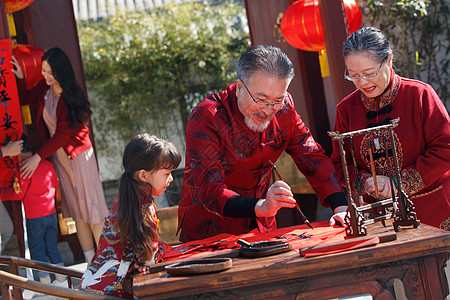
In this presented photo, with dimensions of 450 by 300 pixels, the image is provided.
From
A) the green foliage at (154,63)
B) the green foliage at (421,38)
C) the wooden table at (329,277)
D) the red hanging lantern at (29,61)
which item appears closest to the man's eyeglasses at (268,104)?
the wooden table at (329,277)

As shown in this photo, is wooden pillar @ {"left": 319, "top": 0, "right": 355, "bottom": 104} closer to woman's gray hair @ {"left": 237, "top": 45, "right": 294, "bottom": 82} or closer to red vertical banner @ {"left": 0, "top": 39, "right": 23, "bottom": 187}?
woman's gray hair @ {"left": 237, "top": 45, "right": 294, "bottom": 82}

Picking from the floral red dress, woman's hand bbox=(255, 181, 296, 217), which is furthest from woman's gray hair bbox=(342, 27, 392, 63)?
the floral red dress

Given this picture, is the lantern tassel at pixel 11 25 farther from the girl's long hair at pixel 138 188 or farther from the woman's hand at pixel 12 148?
the girl's long hair at pixel 138 188

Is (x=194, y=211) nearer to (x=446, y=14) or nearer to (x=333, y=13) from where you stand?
(x=333, y=13)

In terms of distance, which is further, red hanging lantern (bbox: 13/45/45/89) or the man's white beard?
red hanging lantern (bbox: 13/45/45/89)

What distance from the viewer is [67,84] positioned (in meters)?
4.46

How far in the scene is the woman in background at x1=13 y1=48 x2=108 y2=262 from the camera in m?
4.42

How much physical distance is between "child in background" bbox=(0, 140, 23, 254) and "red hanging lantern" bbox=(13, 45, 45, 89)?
0.88m

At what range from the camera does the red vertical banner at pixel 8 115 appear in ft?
13.3

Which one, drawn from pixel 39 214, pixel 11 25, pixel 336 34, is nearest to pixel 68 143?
pixel 39 214

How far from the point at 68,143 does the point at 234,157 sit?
2389 millimetres

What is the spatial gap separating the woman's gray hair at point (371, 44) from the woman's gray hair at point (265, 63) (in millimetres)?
273

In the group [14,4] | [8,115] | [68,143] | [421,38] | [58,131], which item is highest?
[14,4]

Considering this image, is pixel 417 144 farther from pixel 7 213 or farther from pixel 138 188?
pixel 7 213
